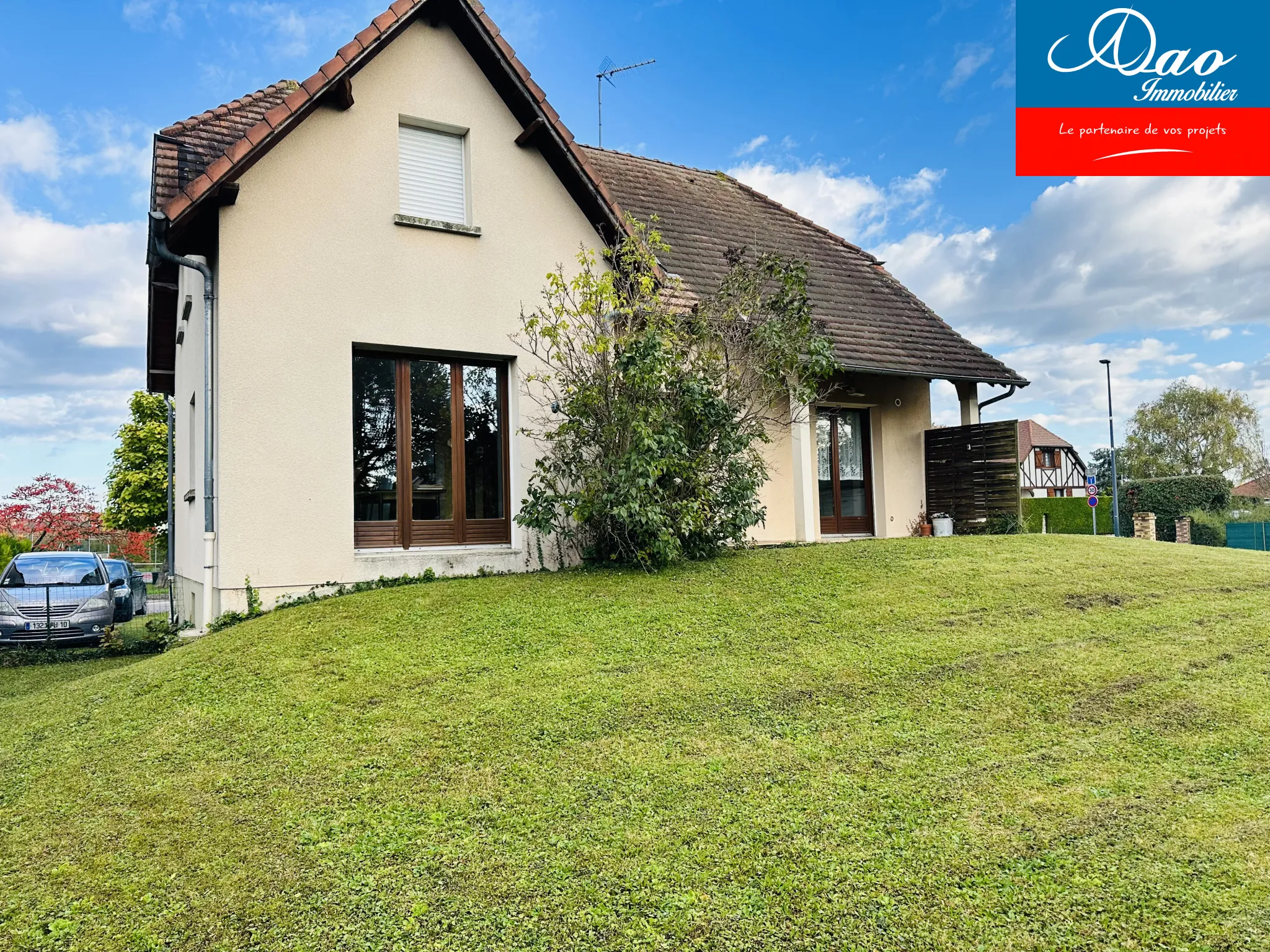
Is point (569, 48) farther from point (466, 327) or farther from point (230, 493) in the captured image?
point (230, 493)

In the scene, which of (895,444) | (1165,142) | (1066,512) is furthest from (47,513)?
(1066,512)

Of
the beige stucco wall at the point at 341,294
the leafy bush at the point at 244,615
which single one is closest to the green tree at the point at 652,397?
the beige stucco wall at the point at 341,294

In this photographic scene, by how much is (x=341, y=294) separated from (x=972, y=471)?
35.8ft

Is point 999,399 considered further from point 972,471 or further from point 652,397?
point 652,397

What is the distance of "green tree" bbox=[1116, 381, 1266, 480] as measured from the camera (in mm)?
53344

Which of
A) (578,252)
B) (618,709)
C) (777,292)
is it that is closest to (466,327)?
(578,252)

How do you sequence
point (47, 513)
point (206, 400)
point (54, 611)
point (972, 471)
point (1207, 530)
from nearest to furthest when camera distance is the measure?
point (206, 400), point (54, 611), point (972, 471), point (47, 513), point (1207, 530)

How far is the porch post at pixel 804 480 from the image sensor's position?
12.4 metres

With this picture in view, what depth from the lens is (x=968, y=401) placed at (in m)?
14.6

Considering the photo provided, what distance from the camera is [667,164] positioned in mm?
16703

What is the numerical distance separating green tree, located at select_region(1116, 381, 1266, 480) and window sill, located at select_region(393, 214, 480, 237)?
5856 centimetres

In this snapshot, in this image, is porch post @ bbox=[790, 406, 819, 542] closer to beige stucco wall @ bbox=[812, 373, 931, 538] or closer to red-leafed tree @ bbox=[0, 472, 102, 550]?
beige stucco wall @ bbox=[812, 373, 931, 538]

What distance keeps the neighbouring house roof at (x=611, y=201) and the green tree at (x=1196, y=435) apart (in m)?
49.6

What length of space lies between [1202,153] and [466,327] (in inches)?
415
